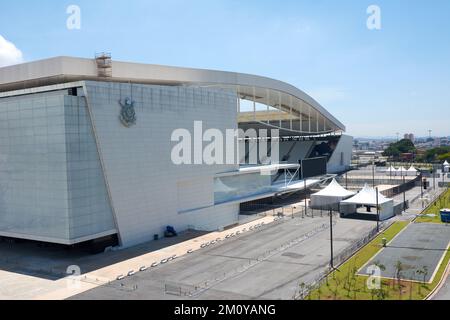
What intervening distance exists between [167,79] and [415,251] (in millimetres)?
24156

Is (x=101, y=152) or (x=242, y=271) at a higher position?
(x=101, y=152)

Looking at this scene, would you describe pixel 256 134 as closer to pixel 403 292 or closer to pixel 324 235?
pixel 324 235

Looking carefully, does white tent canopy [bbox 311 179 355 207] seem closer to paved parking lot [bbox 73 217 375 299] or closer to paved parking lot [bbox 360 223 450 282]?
paved parking lot [bbox 360 223 450 282]

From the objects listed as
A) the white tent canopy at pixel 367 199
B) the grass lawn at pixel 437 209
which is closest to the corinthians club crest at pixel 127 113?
the white tent canopy at pixel 367 199

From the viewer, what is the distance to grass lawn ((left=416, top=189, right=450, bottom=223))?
4207 cm

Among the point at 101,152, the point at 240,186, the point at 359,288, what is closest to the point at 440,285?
the point at 359,288

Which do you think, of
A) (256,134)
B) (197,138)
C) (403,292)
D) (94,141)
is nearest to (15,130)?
(94,141)

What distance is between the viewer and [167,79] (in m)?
38.9

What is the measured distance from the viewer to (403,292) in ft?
69.5

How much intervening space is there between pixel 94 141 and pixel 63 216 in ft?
17.9

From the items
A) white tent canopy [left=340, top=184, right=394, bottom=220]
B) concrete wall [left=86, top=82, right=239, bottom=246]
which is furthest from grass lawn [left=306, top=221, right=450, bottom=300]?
white tent canopy [left=340, top=184, right=394, bottom=220]

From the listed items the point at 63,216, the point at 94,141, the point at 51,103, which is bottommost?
the point at 63,216

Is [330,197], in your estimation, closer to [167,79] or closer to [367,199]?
[367,199]

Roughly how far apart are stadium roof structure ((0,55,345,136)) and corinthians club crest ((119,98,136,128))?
114 inches
